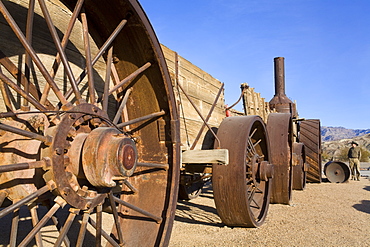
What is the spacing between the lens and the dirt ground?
132 inches

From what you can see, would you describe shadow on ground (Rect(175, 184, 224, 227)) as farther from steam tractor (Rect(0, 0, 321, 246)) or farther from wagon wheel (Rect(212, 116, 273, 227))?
steam tractor (Rect(0, 0, 321, 246))

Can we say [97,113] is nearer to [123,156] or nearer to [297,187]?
[123,156]

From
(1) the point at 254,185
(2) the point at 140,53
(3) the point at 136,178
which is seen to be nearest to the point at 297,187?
(1) the point at 254,185

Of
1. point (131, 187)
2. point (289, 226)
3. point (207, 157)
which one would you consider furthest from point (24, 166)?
point (289, 226)

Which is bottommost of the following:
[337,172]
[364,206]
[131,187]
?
[364,206]

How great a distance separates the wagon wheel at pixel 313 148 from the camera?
29.0ft

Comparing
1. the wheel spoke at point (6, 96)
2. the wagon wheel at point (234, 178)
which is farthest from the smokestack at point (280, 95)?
the wheel spoke at point (6, 96)

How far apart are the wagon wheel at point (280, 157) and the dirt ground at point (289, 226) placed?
0.66 ft

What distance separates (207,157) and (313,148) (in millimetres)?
6439

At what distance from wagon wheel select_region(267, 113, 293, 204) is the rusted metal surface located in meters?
4.68

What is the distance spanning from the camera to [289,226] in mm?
4012

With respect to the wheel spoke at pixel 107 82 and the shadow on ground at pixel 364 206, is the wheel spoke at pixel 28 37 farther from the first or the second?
the shadow on ground at pixel 364 206

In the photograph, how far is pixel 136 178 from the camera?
2.82 meters

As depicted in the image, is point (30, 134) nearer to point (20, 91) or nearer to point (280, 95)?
point (20, 91)
